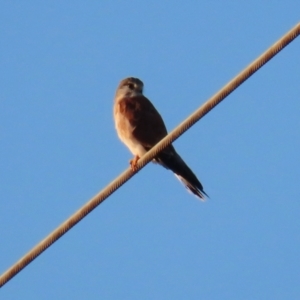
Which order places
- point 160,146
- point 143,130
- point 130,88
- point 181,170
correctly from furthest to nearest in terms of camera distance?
point 130,88
point 143,130
point 181,170
point 160,146

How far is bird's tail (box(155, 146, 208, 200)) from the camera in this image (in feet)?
22.7

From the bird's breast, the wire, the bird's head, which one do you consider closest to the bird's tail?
the bird's breast

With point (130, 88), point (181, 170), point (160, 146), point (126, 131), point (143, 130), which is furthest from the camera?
point (130, 88)

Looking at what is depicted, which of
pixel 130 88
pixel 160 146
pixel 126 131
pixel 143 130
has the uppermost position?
pixel 130 88

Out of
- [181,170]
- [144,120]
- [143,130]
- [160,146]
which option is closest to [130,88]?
[144,120]

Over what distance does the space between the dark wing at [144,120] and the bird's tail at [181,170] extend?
0.55 meters

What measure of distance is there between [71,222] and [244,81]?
1.35m

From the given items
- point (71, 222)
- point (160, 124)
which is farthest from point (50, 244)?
point (160, 124)

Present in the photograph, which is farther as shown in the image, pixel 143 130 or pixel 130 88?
pixel 130 88

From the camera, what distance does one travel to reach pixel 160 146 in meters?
5.32

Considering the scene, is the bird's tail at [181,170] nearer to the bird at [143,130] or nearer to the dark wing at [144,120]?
the bird at [143,130]

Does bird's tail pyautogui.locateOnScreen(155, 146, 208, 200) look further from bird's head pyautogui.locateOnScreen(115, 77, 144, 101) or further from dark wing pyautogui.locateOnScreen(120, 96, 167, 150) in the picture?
bird's head pyautogui.locateOnScreen(115, 77, 144, 101)

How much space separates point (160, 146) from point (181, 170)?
182cm

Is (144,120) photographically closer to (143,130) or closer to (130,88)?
(143,130)
